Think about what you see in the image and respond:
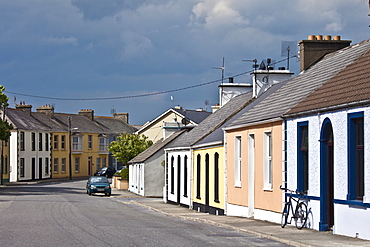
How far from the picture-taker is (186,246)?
46.1 feet

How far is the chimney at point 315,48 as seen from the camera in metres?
24.9

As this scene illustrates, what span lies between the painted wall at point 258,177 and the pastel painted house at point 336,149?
95 cm

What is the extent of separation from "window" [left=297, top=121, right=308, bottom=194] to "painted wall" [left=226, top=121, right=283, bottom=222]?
123cm

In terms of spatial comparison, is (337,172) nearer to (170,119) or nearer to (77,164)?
(170,119)

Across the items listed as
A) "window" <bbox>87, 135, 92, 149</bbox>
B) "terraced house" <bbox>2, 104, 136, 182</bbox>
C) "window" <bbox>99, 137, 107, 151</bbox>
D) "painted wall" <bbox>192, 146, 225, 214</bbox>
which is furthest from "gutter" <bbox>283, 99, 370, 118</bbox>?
"window" <bbox>99, 137, 107, 151</bbox>

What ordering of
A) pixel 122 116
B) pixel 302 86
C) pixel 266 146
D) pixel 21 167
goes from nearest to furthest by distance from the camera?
pixel 266 146
pixel 302 86
pixel 21 167
pixel 122 116

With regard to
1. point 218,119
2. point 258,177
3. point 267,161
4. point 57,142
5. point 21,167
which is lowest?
point 21,167

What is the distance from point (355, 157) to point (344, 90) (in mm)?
2121

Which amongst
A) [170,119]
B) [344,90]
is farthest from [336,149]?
[170,119]

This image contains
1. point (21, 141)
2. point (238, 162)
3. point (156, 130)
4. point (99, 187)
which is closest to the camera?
point (238, 162)

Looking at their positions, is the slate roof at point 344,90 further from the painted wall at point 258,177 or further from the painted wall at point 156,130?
the painted wall at point 156,130

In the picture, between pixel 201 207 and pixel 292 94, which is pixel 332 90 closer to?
pixel 292 94

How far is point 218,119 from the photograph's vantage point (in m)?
34.6

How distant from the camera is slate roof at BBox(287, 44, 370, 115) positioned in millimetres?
15461
